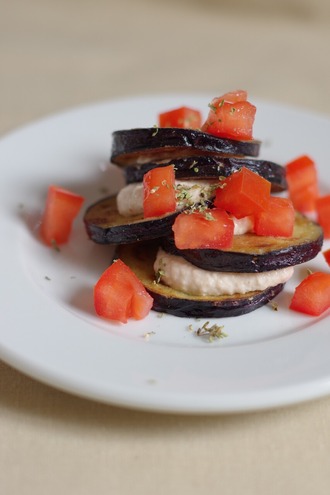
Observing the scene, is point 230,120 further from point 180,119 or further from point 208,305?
point 208,305

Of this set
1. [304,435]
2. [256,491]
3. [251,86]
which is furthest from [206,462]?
[251,86]

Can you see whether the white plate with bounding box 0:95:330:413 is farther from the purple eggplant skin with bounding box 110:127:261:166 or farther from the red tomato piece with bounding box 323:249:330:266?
the purple eggplant skin with bounding box 110:127:261:166

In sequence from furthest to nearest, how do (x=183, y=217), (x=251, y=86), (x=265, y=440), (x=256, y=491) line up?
(x=251, y=86), (x=183, y=217), (x=265, y=440), (x=256, y=491)

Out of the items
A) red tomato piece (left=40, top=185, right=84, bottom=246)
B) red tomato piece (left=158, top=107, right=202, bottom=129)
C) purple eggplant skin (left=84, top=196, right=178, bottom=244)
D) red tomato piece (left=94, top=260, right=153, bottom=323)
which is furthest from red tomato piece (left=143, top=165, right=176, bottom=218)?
red tomato piece (left=40, top=185, right=84, bottom=246)

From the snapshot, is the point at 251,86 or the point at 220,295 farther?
the point at 251,86

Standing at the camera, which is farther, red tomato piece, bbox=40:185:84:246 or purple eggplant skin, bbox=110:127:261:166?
red tomato piece, bbox=40:185:84:246

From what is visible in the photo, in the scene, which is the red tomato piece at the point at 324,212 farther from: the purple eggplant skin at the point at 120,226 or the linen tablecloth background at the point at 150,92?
the linen tablecloth background at the point at 150,92

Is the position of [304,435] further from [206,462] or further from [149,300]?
[149,300]
